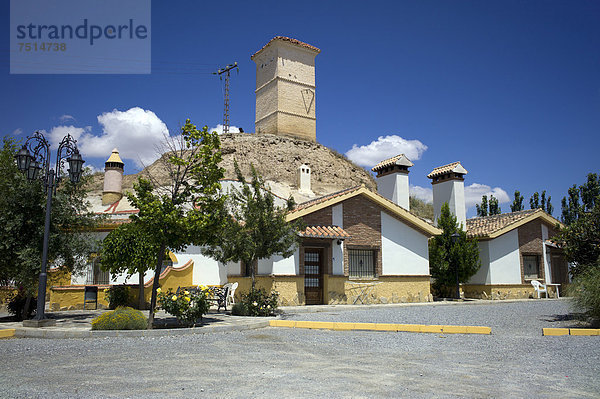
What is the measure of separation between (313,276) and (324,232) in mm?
1989

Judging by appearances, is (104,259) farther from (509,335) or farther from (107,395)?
(509,335)

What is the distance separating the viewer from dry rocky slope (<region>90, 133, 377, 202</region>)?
181 feet

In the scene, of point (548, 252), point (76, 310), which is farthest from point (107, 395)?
point (548, 252)

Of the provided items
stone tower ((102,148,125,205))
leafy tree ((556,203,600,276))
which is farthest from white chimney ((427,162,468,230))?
stone tower ((102,148,125,205))

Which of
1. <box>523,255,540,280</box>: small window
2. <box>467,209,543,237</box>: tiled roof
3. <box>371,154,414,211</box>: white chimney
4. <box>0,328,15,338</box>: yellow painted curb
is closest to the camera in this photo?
<box>0,328,15,338</box>: yellow painted curb

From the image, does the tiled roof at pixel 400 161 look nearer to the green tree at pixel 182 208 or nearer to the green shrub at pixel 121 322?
the green tree at pixel 182 208

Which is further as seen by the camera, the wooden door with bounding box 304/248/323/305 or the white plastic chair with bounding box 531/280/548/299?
the white plastic chair with bounding box 531/280/548/299

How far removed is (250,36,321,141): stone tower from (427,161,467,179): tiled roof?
34.3 meters

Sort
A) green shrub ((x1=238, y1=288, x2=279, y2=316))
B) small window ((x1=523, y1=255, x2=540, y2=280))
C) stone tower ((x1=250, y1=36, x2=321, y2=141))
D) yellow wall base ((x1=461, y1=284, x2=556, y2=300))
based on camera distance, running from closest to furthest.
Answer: green shrub ((x1=238, y1=288, x2=279, y2=316)) → yellow wall base ((x1=461, y1=284, x2=556, y2=300)) → small window ((x1=523, y1=255, x2=540, y2=280)) → stone tower ((x1=250, y1=36, x2=321, y2=141))

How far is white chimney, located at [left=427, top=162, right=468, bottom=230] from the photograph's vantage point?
24.9 meters

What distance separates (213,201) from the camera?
1203 centimetres

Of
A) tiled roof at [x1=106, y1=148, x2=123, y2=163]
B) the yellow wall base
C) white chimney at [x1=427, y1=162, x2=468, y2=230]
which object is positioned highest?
tiled roof at [x1=106, y1=148, x2=123, y2=163]

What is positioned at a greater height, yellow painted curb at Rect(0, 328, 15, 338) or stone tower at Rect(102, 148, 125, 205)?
stone tower at Rect(102, 148, 125, 205)

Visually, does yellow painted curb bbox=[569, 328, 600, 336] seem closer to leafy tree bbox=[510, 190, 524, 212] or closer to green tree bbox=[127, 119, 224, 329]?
green tree bbox=[127, 119, 224, 329]
